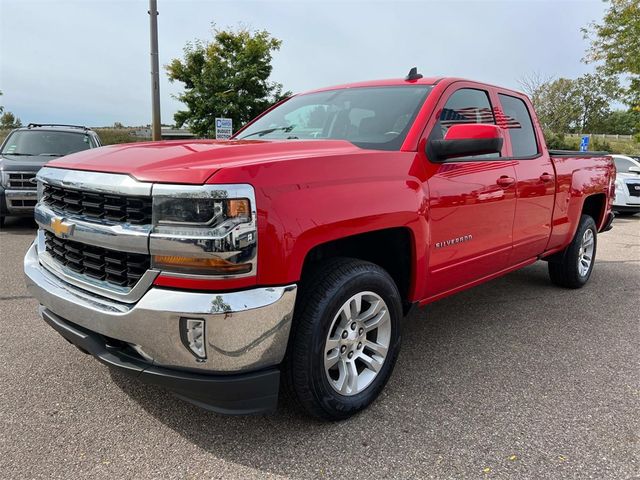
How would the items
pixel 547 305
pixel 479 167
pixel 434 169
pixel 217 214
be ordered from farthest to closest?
1. pixel 547 305
2. pixel 479 167
3. pixel 434 169
4. pixel 217 214

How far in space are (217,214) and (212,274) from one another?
243mm

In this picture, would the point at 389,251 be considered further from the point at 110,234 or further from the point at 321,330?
the point at 110,234

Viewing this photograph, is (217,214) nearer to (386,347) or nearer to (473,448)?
(386,347)

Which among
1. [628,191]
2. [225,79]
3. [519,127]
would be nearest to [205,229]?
[519,127]

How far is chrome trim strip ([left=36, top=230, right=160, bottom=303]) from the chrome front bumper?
3 cm

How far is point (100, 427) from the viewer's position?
2443 mm

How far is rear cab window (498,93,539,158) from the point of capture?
3891 millimetres

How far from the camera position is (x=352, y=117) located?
3.34 metres

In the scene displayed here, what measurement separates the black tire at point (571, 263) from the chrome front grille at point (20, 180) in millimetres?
7360

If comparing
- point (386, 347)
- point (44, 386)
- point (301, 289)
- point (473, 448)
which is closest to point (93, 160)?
point (301, 289)

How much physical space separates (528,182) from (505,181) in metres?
0.44

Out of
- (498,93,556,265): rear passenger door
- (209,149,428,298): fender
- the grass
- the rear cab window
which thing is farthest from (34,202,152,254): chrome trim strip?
the grass

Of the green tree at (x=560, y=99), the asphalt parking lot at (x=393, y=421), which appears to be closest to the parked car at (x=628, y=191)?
the asphalt parking lot at (x=393, y=421)

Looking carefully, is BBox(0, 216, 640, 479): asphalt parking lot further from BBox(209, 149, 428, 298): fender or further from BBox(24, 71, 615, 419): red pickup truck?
BBox(209, 149, 428, 298): fender
